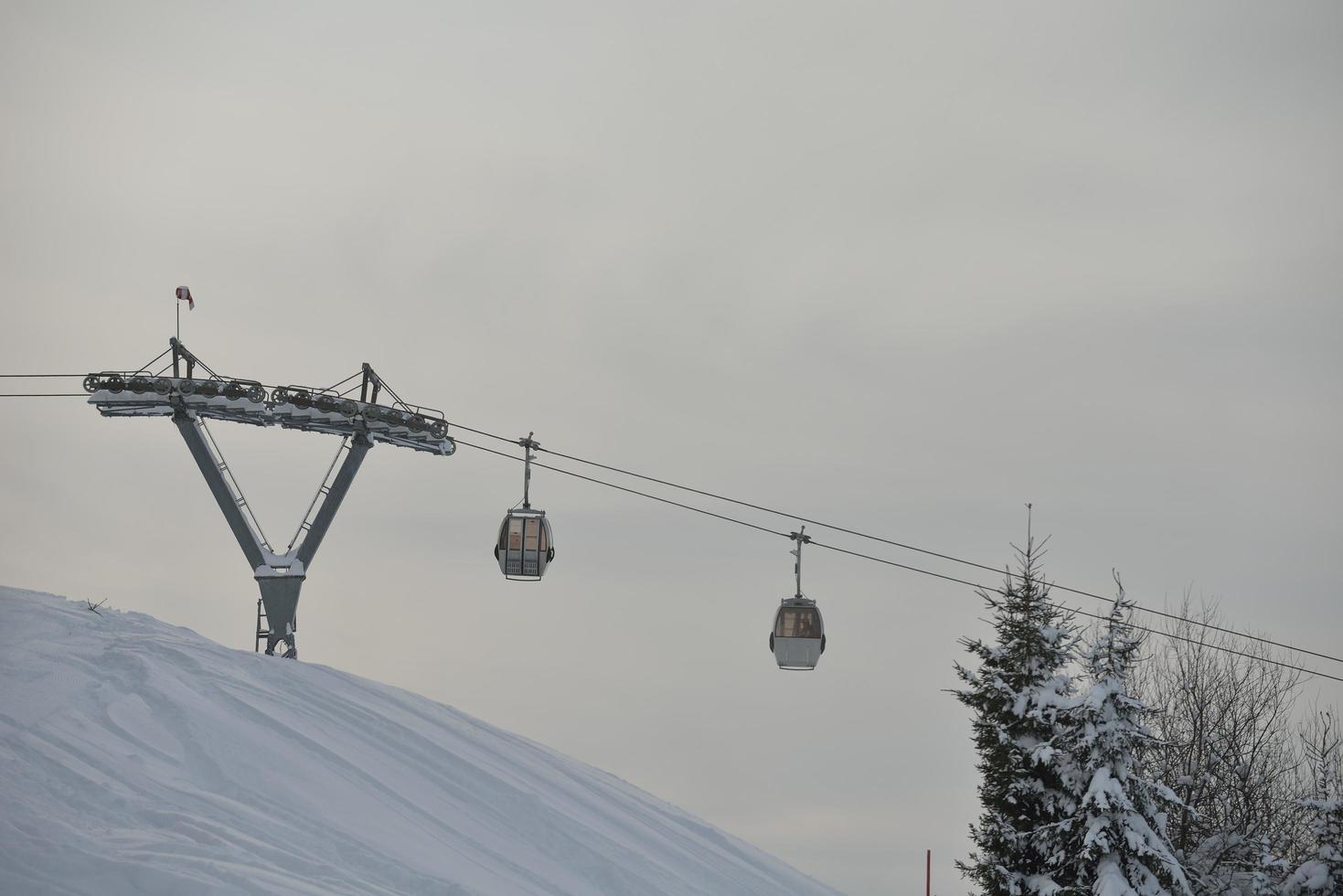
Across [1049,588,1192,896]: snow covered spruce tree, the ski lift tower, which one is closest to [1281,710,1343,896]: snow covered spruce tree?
[1049,588,1192,896]: snow covered spruce tree

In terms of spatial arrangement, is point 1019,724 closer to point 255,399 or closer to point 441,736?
point 441,736

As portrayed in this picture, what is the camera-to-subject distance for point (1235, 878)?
2881 cm

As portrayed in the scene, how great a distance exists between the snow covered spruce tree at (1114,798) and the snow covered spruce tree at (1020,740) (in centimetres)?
77

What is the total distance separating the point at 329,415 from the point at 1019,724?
47.4 feet

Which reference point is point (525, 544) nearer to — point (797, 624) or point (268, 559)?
point (797, 624)

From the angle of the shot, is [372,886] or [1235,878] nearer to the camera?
[372,886]

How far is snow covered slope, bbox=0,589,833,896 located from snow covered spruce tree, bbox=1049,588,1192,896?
611cm

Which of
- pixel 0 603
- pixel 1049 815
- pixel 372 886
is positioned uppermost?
pixel 0 603

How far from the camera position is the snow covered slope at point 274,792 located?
56.4ft

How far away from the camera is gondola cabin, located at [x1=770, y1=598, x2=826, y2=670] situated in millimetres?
23656

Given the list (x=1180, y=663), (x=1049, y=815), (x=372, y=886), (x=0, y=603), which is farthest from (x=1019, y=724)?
(x=1180, y=663)

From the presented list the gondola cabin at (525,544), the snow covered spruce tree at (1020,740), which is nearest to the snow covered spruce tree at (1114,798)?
the snow covered spruce tree at (1020,740)

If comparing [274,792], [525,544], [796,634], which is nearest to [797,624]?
[796,634]

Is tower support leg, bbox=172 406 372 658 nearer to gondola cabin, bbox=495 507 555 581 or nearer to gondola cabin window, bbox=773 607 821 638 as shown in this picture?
gondola cabin, bbox=495 507 555 581
